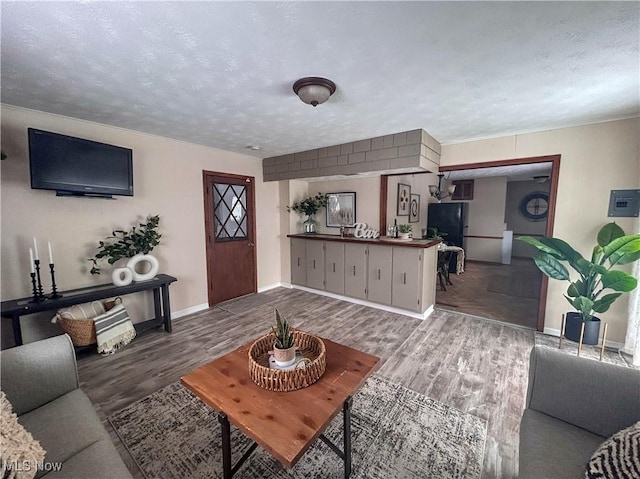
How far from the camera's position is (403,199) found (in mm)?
5082

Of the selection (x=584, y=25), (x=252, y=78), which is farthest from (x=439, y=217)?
(x=252, y=78)

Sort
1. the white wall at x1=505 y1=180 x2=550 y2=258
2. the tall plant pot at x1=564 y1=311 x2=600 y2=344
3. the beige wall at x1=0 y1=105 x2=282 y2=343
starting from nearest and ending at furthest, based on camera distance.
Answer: the beige wall at x1=0 y1=105 x2=282 y2=343, the tall plant pot at x1=564 y1=311 x2=600 y2=344, the white wall at x1=505 y1=180 x2=550 y2=258

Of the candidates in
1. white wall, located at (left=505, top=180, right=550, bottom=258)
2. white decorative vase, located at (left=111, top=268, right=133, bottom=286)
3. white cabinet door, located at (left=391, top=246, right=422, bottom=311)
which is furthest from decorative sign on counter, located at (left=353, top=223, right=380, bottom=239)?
white wall, located at (left=505, top=180, right=550, bottom=258)

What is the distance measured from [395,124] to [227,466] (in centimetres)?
329

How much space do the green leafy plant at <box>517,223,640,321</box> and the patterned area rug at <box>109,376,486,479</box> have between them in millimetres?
1847

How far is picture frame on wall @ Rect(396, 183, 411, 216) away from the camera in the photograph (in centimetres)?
492

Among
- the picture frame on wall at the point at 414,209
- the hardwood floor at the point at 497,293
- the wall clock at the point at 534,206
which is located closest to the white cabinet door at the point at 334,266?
the hardwood floor at the point at 497,293

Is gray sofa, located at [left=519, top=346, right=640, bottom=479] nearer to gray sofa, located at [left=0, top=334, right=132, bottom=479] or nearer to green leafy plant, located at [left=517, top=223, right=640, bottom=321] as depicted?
green leafy plant, located at [left=517, top=223, right=640, bottom=321]

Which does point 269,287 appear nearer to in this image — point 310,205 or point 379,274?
point 310,205

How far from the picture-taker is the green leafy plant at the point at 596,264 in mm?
2354

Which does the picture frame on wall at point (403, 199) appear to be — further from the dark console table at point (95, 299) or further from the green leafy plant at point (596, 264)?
the dark console table at point (95, 299)

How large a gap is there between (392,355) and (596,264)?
→ 220 centimetres

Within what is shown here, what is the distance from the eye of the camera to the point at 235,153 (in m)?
4.38

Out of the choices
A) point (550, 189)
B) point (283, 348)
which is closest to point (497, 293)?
point (550, 189)
